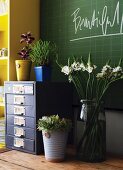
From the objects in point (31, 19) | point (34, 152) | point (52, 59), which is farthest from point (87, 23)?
point (34, 152)

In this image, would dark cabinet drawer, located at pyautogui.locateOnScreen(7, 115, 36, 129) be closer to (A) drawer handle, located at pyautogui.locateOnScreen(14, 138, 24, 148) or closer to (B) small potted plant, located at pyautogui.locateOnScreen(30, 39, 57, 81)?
(A) drawer handle, located at pyautogui.locateOnScreen(14, 138, 24, 148)

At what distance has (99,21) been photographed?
1.69 metres

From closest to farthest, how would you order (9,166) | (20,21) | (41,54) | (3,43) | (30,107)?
(9,166) → (30,107) → (41,54) → (20,21) → (3,43)

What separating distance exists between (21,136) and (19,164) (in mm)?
259

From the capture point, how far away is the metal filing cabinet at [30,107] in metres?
1.59

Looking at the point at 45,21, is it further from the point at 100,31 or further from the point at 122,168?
the point at 122,168

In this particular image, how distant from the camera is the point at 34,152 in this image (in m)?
1.59

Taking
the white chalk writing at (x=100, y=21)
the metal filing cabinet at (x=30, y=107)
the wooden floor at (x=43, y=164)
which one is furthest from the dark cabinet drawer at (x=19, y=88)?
the white chalk writing at (x=100, y=21)

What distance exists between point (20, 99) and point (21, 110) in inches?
2.5

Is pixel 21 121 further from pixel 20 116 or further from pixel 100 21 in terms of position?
pixel 100 21

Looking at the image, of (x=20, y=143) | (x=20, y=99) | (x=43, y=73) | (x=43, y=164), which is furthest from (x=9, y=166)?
Answer: (x=43, y=73)

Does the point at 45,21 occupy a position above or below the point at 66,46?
above

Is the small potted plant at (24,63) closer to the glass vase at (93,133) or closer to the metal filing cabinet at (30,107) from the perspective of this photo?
the metal filing cabinet at (30,107)

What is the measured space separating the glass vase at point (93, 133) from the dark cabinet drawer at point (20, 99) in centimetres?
30
